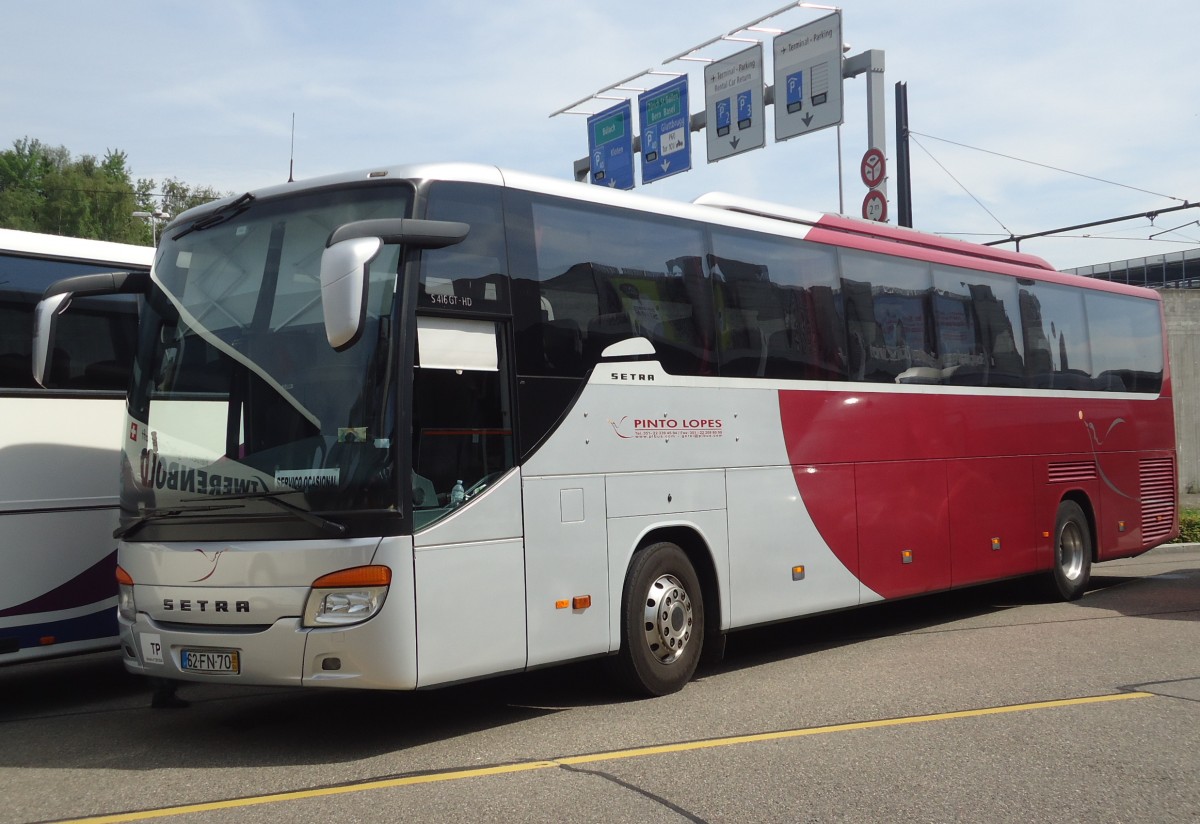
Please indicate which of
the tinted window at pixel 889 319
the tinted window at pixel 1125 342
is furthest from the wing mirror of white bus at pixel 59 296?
the tinted window at pixel 1125 342

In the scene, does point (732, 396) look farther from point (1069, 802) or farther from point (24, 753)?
point (24, 753)

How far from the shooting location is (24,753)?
7.69 metres

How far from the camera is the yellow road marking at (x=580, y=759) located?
6.05 meters

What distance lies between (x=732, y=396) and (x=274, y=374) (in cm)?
374

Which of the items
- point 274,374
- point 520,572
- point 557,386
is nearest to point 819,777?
point 520,572

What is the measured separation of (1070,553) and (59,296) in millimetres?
10998

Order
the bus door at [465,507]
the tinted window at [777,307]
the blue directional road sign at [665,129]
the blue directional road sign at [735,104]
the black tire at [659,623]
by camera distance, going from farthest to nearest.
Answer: the blue directional road sign at [665,129] → the blue directional road sign at [735,104] → the tinted window at [777,307] → the black tire at [659,623] → the bus door at [465,507]

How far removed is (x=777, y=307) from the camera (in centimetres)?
1036

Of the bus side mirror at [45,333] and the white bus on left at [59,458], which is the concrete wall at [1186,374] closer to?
the white bus on left at [59,458]

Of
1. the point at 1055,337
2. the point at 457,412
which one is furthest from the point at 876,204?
the point at 457,412

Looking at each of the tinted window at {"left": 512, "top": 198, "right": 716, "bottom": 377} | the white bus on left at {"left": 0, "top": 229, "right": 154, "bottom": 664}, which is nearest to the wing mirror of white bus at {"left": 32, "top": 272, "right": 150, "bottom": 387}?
the white bus on left at {"left": 0, "top": 229, "right": 154, "bottom": 664}

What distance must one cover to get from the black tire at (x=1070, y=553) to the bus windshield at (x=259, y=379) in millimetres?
9427

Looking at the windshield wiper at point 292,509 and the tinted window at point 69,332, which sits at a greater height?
the tinted window at point 69,332

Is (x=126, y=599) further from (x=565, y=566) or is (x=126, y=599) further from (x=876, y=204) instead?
(x=876, y=204)
